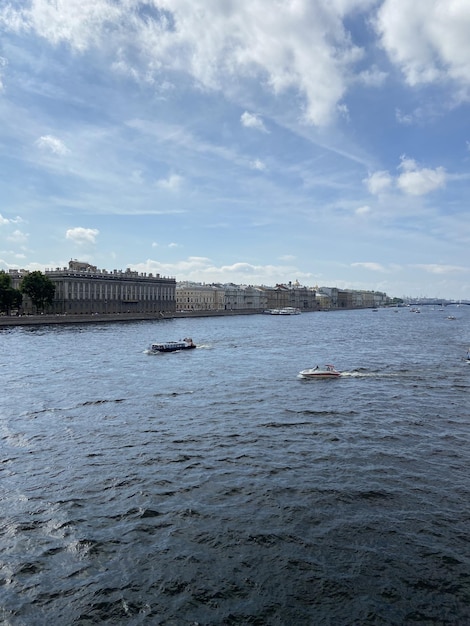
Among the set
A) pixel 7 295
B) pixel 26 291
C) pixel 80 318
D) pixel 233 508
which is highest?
pixel 26 291

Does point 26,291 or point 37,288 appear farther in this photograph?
point 37,288

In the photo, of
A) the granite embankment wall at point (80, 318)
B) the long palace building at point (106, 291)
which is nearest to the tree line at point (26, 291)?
the granite embankment wall at point (80, 318)

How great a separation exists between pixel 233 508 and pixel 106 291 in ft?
354

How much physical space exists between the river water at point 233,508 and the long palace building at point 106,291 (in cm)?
8478

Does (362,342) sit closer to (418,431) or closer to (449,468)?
(418,431)

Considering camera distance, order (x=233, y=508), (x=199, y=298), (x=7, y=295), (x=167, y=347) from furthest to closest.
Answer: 1. (x=199, y=298)
2. (x=7, y=295)
3. (x=167, y=347)
4. (x=233, y=508)

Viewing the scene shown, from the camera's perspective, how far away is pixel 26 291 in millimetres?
80062

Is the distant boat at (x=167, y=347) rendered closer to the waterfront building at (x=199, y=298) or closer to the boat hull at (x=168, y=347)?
the boat hull at (x=168, y=347)

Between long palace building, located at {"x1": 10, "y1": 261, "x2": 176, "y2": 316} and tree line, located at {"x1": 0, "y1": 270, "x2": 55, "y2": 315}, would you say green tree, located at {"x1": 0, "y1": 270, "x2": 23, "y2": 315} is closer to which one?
tree line, located at {"x1": 0, "y1": 270, "x2": 55, "y2": 315}

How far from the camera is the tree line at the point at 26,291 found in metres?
73.7

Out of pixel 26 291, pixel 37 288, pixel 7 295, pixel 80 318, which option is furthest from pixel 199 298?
pixel 7 295

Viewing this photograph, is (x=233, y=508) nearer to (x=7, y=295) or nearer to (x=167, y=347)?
(x=167, y=347)

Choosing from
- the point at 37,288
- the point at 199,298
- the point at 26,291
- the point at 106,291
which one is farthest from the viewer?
the point at 199,298

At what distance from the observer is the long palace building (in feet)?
338
